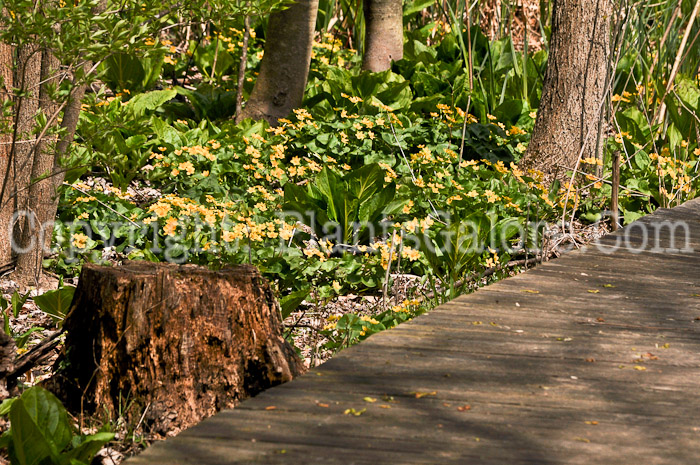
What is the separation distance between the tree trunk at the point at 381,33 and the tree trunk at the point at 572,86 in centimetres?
182

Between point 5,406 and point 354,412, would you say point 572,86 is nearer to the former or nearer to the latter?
point 354,412

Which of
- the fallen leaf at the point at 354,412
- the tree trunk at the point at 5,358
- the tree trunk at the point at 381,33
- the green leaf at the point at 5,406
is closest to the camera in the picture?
the fallen leaf at the point at 354,412

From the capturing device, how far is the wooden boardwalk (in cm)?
175

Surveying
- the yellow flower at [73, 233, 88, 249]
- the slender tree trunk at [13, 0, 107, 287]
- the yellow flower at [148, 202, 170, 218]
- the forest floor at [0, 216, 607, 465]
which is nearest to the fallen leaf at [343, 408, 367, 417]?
the forest floor at [0, 216, 607, 465]

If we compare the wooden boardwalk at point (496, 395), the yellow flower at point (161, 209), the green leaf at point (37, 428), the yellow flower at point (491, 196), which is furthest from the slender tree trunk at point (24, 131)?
the yellow flower at point (491, 196)

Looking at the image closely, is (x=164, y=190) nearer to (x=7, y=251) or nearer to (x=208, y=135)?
(x=208, y=135)

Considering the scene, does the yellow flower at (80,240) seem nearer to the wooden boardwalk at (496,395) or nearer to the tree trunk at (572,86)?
the wooden boardwalk at (496,395)

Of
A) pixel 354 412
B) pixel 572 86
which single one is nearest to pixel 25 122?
pixel 354 412

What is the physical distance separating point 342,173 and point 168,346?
10.8ft

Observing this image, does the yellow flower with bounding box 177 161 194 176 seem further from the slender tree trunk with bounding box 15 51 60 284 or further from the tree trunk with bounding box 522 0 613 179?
the tree trunk with bounding box 522 0 613 179

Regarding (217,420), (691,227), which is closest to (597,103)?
Result: (691,227)

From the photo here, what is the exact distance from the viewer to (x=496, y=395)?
2055 mm

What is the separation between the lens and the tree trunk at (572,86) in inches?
220

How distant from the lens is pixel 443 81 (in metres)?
7.01
